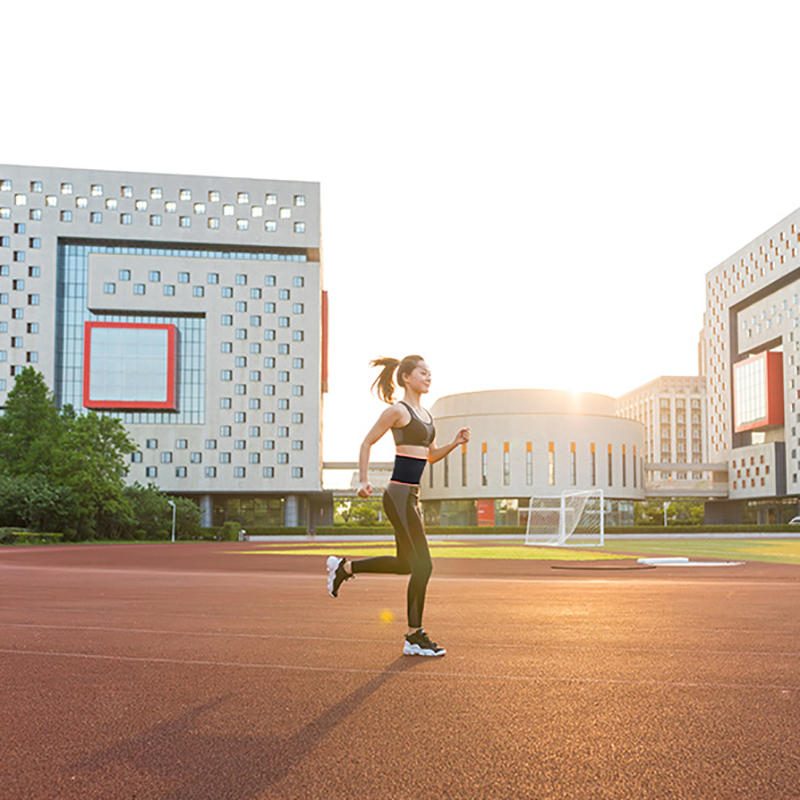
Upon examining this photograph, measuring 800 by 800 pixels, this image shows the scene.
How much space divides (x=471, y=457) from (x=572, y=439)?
1131cm

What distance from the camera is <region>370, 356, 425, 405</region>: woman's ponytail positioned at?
7.89m

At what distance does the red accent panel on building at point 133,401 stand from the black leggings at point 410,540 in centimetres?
9008

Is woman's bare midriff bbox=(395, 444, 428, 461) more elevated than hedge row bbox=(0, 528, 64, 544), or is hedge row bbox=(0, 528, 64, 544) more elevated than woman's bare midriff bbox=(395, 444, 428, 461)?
woman's bare midriff bbox=(395, 444, 428, 461)

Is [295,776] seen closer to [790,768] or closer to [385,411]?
[790,768]

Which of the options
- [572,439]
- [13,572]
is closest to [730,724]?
[13,572]

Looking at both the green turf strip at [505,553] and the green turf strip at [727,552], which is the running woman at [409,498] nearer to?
the green turf strip at [505,553]

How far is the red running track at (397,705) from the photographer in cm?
406

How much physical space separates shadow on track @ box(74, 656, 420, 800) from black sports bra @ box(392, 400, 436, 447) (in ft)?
8.84

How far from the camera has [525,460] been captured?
338 feet

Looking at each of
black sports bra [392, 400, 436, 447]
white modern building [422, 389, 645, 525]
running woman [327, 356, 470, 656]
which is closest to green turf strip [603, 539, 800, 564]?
running woman [327, 356, 470, 656]

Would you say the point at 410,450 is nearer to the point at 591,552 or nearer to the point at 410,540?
the point at 410,540

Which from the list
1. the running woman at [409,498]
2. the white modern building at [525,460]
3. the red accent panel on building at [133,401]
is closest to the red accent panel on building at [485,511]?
the white modern building at [525,460]

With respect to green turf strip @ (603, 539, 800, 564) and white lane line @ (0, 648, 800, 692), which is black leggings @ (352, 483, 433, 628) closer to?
white lane line @ (0, 648, 800, 692)

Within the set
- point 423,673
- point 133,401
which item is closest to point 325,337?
point 133,401
